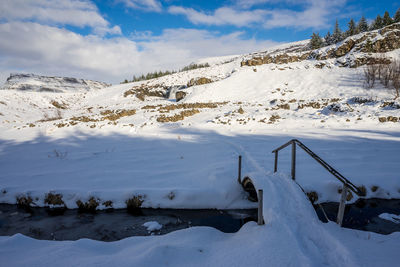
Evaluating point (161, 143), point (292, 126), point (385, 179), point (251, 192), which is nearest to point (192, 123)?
point (161, 143)

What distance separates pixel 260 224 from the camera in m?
4.30

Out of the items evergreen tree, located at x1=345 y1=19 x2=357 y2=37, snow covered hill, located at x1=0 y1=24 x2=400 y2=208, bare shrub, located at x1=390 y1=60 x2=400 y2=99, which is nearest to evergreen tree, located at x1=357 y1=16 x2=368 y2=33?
evergreen tree, located at x1=345 y1=19 x2=357 y2=37

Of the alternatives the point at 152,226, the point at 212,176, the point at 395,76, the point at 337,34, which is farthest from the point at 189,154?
the point at 337,34

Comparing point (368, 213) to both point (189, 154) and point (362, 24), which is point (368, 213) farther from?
point (362, 24)

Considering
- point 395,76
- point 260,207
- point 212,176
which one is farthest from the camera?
point 395,76

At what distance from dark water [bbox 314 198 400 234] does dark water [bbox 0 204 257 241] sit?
8.40 ft

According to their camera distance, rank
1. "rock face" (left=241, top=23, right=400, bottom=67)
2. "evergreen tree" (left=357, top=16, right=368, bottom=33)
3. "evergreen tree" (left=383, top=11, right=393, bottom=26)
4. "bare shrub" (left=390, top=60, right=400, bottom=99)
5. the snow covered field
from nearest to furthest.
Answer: the snow covered field
"bare shrub" (left=390, top=60, right=400, bottom=99)
"rock face" (left=241, top=23, right=400, bottom=67)
"evergreen tree" (left=383, top=11, right=393, bottom=26)
"evergreen tree" (left=357, top=16, right=368, bottom=33)

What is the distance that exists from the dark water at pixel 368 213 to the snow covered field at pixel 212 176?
13.8 inches

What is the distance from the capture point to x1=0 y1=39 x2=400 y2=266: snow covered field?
10.9 feet

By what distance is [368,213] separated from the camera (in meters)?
5.86

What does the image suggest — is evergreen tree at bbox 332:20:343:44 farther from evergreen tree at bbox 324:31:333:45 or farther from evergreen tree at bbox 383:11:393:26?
evergreen tree at bbox 383:11:393:26

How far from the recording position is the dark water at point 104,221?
5.26 meters

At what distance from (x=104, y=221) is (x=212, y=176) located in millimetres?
3965

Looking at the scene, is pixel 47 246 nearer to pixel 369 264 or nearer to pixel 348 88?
pixel 369 264
